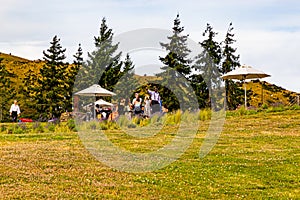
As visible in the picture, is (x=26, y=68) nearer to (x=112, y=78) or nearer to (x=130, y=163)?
(x=112, y=78)

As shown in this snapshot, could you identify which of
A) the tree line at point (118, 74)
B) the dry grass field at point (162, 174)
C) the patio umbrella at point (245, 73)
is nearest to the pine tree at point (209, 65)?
the tree line at point (118, 74)

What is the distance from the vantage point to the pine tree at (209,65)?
4846 cm

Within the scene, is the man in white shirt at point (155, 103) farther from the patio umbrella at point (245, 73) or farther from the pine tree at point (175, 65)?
the pine tree at point (175, 65)

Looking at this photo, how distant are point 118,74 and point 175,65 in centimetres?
723

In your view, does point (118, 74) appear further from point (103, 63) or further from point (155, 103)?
point (155, 103)

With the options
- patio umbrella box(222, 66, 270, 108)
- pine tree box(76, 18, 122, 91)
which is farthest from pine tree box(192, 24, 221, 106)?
patio umbrella box(222, 66, 270, 108)

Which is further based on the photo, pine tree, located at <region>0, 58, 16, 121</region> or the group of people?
pine tree, located at <region>0, 58, 16, 121</region>

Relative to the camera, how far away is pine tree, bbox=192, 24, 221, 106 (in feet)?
159

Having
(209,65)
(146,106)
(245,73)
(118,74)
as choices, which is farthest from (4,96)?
(245,73)

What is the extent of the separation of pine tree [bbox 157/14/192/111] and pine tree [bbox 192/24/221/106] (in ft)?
5.75

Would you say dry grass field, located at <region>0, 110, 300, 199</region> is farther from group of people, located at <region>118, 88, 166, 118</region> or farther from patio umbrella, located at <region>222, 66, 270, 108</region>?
patio umbrella, located at <region>222, 66, 270, 108</region>

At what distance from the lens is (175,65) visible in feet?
153

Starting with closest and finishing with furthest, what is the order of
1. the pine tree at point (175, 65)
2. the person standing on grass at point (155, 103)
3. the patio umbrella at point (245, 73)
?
the person standing on grass at point (155, 103)
the patio umbrella at point (245, 73)
the pine tree at point (175, 65)

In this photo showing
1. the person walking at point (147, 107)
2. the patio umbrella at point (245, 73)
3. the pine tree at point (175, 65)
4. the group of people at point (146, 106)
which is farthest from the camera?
the pine tree at point (175, 65)
